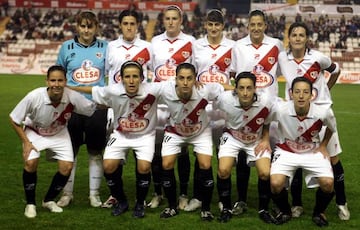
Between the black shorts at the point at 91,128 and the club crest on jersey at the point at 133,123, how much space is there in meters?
0.35

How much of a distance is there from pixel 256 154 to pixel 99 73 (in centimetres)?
177

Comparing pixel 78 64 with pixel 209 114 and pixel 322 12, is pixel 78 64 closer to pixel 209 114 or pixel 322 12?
pixel 209 114

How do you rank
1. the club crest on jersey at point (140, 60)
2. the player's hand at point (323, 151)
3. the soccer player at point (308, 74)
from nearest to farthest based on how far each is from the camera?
the player's hand at point (323, 151)
the soccer player at point (308, 74)
the club crest on jersey at point (140, 60)

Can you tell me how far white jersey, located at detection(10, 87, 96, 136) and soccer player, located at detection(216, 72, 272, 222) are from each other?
133 centimetres

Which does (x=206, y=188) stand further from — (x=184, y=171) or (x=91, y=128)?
(x=91, y=128)

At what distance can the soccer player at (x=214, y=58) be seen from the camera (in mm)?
5730

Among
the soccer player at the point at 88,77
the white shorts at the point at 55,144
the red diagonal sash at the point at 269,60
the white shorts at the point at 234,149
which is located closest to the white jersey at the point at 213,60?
the red diagonal sash at the point at 269,60

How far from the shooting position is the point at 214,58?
5.82 metres

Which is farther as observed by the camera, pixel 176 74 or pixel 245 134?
pixel 245 134

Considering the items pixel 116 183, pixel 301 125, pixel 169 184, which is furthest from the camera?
pixel 116 183

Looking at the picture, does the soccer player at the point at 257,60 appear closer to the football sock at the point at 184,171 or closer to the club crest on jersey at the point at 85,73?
the football sock at the point at 184,171

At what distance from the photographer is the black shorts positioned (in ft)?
18.8

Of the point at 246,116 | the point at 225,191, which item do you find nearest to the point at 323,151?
the point at 246,116

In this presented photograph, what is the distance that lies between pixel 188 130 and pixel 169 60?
88 centimetres
